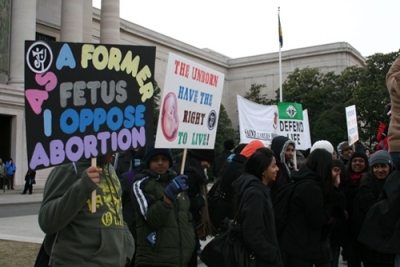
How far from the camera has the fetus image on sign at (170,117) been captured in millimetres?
4457

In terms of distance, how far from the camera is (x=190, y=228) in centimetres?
429

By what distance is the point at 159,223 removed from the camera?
13.0 ft

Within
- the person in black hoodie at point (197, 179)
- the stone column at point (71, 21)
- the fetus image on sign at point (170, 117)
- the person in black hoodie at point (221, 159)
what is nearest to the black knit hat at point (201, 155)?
the person in black hoodie at point (197, 179)

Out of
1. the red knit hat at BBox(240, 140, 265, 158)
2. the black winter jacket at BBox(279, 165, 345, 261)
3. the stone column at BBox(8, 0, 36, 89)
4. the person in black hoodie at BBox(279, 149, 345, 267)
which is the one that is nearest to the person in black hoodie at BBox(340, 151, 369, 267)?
the person in black hoodie at BBox(279, 149, 345, 267)

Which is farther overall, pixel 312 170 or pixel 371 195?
pixel 371 195

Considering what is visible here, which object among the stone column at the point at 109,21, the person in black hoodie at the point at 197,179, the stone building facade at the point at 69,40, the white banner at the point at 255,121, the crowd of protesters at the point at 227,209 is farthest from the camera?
the stone column at the point at 109,21

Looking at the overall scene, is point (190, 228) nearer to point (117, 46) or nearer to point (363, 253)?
point (117, 46)

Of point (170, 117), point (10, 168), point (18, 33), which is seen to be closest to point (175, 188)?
point (170, 117)

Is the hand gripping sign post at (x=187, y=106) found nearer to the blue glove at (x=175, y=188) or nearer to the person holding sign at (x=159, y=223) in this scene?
the person holding sign at (x=159, y=223)

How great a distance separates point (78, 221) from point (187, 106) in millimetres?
2090

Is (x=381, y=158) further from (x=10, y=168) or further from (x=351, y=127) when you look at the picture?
(x=10, y=168)

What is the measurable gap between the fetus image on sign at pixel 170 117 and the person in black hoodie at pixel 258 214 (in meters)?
0.82

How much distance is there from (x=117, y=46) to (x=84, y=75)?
33cm

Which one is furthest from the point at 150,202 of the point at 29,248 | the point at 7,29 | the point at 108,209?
the point at 7,29
